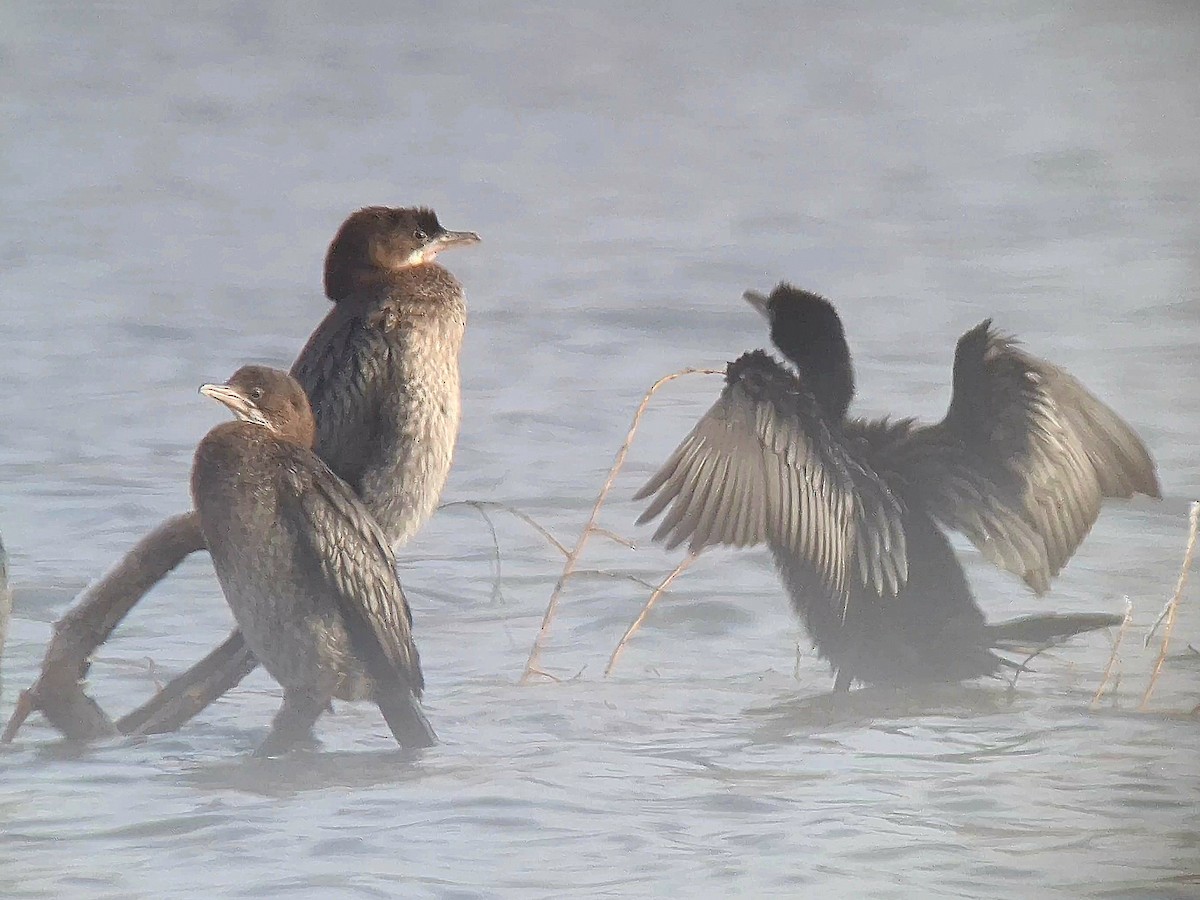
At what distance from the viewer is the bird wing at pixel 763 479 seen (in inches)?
102

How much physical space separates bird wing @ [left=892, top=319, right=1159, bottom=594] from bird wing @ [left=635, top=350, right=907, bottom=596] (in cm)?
15

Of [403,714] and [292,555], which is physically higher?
[292,555]

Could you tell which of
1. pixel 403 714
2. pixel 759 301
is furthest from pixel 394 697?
pixel 759 301

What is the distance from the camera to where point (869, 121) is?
2.70 m

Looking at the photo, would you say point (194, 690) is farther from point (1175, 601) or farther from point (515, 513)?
point (1175, 601)

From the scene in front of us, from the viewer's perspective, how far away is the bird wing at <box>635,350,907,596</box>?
8.46 ft

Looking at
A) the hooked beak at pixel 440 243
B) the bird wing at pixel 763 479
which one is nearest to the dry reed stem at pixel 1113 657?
the bird wing at pixel 763 479

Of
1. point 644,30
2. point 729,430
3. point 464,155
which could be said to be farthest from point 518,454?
point 644,30

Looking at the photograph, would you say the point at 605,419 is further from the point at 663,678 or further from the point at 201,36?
the point at 201,36

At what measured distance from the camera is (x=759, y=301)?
8.68 ft

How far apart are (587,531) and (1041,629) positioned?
813 millimetres

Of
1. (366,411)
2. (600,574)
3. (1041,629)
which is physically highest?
(366,411)

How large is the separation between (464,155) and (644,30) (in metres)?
0.40

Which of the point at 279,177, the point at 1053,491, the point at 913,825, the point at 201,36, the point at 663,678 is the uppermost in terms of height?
the point at 201,36
